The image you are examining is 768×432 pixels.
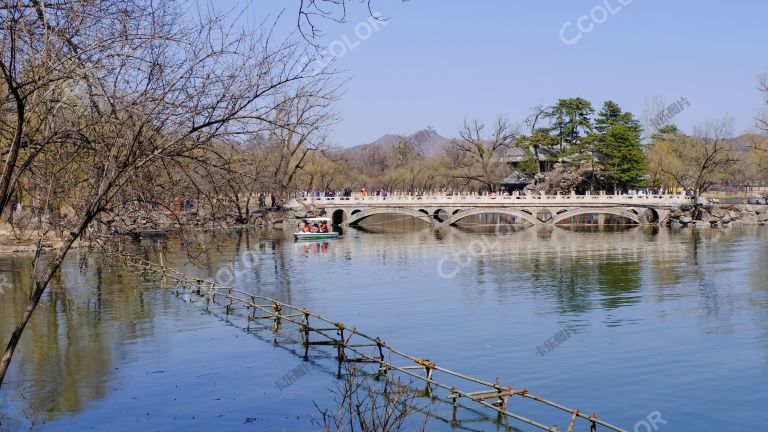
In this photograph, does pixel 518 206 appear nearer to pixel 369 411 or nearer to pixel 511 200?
pixel 511 200

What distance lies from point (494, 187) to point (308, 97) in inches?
4053

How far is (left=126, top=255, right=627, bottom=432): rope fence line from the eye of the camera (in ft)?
58.3

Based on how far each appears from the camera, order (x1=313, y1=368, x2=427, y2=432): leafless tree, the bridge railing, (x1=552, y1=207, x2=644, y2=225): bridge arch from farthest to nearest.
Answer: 1. (x1=552, y1=207, x2=644, y2=225): bridge arch
2. the bridge railing
3. (x1=313, y1=368, x2=427, y2=432): leafless tree

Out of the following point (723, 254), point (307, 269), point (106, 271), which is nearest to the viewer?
point (106, 271)

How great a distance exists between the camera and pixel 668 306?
34812 millimetres

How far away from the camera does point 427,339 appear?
1138 inches

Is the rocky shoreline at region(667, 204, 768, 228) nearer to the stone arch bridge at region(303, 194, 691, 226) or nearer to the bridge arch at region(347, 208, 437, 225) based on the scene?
the stone arch bridge at region(303, 194, 691, 226)

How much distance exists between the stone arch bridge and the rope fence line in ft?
148

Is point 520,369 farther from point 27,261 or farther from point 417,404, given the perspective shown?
point 27,261

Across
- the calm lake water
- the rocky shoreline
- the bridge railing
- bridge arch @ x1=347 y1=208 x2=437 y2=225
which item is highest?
the bridge railing

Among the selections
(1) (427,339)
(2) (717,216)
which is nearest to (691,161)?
(2) (717,216)

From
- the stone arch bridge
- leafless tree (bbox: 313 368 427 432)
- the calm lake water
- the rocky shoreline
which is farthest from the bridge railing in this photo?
leafless tree (bbox: 313 368 427 432)

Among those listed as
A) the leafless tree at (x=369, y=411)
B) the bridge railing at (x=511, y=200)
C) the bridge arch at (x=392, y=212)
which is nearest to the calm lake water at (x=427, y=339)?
the leafless tree at (x=369, y=411)

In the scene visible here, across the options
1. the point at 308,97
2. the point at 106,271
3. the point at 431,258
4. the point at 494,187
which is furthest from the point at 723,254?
the point at 494,187
